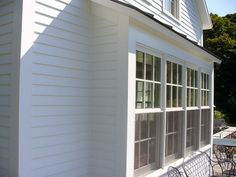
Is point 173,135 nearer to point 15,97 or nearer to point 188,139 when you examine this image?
point 188,139

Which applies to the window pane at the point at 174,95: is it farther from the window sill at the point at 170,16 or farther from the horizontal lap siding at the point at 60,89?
the window sill at the point at 170,16

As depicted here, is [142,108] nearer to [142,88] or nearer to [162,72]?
[142,88]

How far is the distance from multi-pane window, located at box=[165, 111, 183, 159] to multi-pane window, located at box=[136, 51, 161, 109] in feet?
2.61

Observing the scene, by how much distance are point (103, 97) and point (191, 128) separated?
372 centimetres

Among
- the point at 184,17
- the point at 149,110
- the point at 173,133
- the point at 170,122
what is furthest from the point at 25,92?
the point at 184,17

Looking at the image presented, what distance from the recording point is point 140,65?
5102mm

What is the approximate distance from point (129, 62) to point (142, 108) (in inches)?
36.8

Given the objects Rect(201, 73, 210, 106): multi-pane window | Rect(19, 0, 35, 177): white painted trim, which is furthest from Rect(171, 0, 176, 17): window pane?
Rect(19, 0, 35, 177): white painted trim

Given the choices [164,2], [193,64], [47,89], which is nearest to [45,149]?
[47,89]

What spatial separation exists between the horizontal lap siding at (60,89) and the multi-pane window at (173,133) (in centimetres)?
200

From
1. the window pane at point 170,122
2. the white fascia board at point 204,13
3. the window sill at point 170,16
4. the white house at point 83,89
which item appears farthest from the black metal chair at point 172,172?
the white fascia board at point 204,13

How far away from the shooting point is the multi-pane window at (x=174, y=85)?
6270 millimetres

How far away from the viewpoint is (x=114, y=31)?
15.7ft

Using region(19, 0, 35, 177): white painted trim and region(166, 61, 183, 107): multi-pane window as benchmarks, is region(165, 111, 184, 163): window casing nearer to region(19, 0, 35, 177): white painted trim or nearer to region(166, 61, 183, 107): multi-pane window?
region(166, 61, 183, 107): multi-pane window
